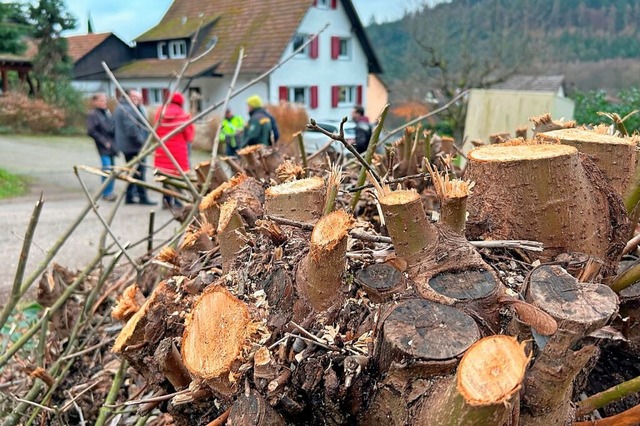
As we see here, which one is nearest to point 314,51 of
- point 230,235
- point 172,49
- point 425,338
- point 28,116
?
point 172,49

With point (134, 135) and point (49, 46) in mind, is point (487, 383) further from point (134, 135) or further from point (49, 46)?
point (49, 46)

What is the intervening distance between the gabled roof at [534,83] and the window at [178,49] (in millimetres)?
17616

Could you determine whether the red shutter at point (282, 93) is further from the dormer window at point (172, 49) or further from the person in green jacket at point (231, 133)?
the person in green jacket at point (231, 133)

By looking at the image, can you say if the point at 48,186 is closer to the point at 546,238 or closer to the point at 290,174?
the point at 290,174

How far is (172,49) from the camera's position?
94.4ft

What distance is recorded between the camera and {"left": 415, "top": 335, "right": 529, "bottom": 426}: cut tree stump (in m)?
0.98

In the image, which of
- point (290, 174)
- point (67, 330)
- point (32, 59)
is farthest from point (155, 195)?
point (32, 59)

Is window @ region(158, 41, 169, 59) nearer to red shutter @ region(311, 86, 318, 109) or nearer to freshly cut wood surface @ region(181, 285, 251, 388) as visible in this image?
red shutter @ region(311, 86, 318, 109)

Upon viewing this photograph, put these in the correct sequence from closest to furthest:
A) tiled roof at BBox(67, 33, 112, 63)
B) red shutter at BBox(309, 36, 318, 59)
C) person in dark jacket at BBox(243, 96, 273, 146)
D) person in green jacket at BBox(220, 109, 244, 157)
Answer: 1. person in dark jacket at BBox(243, 96, 273, 146)
2. person in green jacket at BBox(220, 109, 244, 157)
3. red shutter at BBox(309, 36, 318, 59)
4. tiled roof at BBox(67, 33, 112, 63)

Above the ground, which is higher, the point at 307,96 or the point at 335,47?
the point at 335,47

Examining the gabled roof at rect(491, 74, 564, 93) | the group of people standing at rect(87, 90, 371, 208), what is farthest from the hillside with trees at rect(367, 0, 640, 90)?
the group of people standing at rect(87, 90, 371, 208)

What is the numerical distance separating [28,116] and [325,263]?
81.0 ft

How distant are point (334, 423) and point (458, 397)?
0.50 metres

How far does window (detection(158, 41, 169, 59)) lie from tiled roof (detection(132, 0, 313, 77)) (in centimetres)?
58
